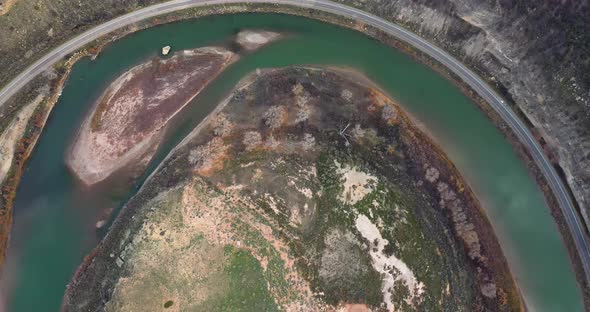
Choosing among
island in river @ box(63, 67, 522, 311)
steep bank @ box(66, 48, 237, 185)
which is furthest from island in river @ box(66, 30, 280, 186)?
island in river @ box(63, 67, 522, 311)

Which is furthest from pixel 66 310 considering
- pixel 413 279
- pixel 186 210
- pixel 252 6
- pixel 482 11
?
pixel 482 11

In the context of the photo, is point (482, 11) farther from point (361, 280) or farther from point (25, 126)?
point (25, 126)

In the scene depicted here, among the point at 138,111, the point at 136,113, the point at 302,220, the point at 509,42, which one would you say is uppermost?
the point at 509,42

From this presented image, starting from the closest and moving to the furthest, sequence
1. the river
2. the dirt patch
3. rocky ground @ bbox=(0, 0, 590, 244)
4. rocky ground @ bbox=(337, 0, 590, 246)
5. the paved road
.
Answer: rocky ground @ bbox=(337, 0, 590, 246)
rocky ground @ bbox=(0, 0, 590, 244)
the river
the paved road
the dirt patch

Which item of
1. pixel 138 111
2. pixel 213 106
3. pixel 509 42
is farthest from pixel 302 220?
pixel 509 42

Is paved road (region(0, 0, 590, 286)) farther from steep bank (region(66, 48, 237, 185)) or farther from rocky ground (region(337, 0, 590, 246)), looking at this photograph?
steep bank (region(66, 48, 237, 185))

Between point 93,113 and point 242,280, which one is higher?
point 93,113

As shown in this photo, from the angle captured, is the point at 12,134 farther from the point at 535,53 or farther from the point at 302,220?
the point at 535,53
